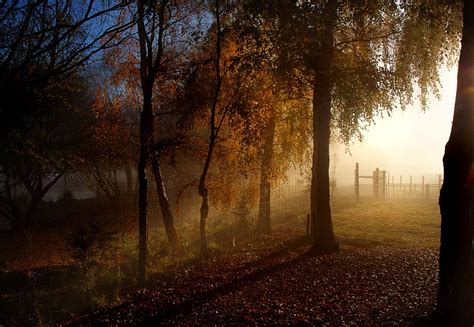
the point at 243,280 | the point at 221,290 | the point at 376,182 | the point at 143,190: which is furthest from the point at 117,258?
the point at 376,182

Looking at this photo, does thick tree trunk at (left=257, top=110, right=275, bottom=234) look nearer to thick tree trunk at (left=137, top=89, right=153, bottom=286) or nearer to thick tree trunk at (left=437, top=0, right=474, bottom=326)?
thick tree trunk at (left=137, top=89, right=153, bottom=286)

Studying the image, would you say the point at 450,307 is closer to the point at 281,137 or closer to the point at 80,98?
the point at 281,137

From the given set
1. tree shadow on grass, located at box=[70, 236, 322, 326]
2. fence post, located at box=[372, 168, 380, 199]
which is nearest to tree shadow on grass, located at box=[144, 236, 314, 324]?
tree shadow on grass, located at box=[70, 236, 322, 326]

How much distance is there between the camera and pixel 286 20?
34.3 feet

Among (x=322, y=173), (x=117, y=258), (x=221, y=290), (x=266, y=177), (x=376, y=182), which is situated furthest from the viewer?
(x=376, y=182)

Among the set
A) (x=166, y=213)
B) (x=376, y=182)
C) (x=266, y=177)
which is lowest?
(x=166, y=213)

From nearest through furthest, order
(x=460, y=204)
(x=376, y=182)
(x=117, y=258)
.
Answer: (x=460, y=204)
(x=117, y=258)
(x=376, y=182)

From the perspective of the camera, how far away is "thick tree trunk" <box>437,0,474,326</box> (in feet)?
19.8

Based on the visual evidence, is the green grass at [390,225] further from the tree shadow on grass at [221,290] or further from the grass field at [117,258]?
the tree shadow on grass at [221,290]

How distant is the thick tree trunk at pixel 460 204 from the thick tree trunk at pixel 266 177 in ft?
32.7

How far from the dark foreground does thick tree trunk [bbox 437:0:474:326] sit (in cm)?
78

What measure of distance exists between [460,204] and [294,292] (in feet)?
13.1

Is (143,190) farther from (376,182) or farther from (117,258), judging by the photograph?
(376,182)

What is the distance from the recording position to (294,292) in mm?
8461
